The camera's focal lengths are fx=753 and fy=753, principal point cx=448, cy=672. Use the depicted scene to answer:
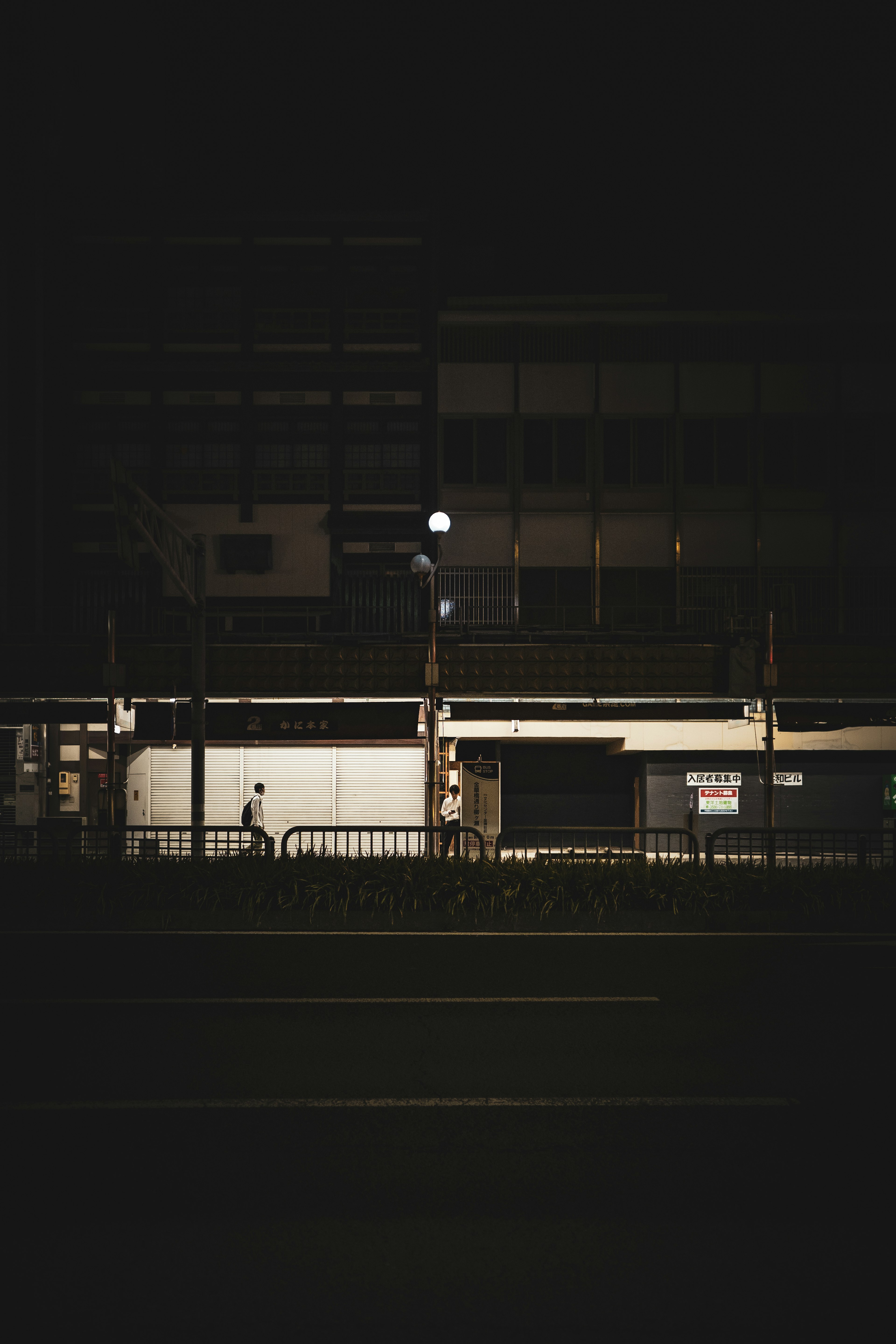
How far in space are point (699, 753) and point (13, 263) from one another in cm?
2528

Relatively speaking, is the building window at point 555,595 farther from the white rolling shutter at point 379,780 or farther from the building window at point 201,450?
the building window at point 201,450

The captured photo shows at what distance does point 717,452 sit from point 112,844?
19.7 metres

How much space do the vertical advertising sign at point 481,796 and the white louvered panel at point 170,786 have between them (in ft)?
25.2

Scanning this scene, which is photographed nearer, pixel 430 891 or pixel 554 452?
pixel 430 891

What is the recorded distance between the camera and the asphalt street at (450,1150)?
3365 millimetres

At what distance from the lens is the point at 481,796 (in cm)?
2047

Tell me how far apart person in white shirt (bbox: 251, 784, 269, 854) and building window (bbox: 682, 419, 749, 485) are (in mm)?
15427

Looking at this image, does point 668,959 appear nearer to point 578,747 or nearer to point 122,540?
point 122,540

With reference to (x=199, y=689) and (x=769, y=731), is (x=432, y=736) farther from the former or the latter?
(x=769, y=731)

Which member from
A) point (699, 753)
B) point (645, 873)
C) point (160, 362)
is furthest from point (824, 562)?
point (160, 362)

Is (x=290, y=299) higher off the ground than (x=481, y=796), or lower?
higher

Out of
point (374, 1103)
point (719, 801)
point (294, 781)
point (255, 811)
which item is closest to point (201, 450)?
point (294, 781)

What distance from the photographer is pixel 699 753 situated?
68.6 feet

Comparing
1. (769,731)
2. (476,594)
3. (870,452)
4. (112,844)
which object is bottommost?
(112,844)
